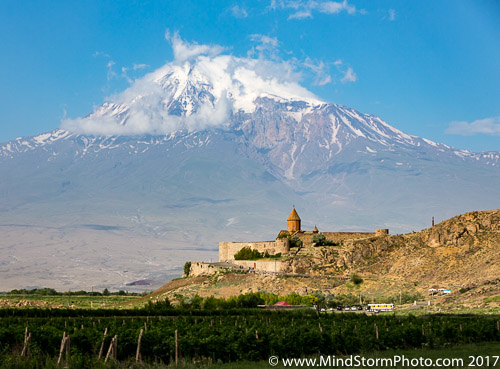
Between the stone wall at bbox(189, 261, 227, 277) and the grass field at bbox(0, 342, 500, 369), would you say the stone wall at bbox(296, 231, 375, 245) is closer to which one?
the stone wall at bbox(189, 261, 227, 277)

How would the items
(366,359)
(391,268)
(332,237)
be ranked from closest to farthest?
(366,359), (391,268), (332,237)

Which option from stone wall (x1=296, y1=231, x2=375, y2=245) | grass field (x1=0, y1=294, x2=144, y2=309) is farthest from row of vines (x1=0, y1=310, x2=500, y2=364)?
stone wall (x1=296, y1=231, x2=375, y2=245)

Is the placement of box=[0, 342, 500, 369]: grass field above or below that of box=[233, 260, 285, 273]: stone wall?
below

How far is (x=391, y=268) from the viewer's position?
79.4m

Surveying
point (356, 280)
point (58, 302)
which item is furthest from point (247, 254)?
point (58, 302)

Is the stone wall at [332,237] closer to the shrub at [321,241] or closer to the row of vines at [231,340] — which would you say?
the shrub at [321,241]

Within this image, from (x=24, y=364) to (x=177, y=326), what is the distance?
31.8 ft

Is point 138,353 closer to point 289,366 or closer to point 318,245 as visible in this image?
point 289,366

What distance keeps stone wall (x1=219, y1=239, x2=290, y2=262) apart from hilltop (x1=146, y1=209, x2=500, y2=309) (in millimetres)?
2420

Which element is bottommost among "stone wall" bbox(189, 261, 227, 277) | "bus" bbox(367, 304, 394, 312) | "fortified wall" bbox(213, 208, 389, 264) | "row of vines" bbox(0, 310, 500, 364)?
"row of vines" bbox(0, 310, 500, 364)

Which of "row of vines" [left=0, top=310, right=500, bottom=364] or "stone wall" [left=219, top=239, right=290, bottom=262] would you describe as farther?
"stone wall" [left=219, top=239, right=290, bottom=262]

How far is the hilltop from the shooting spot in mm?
69812

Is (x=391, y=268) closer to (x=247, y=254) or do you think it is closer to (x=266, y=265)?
(x=266, y=265)

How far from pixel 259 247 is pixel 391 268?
18.9 metres
